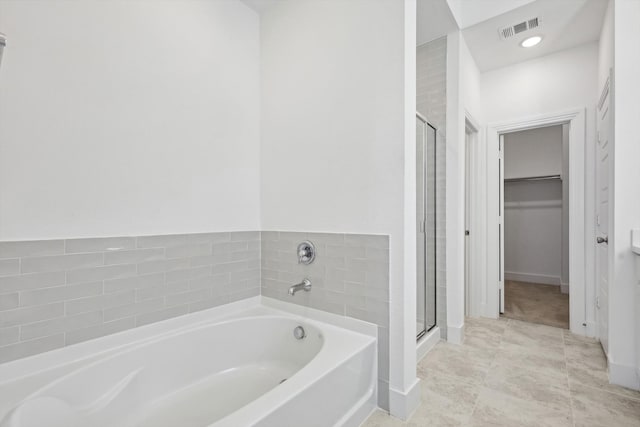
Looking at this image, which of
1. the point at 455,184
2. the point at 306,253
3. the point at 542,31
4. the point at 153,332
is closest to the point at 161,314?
the point at 153,332

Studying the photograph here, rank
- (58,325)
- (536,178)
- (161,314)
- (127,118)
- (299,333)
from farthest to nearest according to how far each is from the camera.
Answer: (536,178) → (299,333) → (161,314) → (127,118) → (58,325)

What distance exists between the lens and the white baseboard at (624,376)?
1.80 metres

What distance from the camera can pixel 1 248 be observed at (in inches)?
46.9

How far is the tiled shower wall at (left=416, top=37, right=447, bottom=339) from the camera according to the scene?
8.47ft

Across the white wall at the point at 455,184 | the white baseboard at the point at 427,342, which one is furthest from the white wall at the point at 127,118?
the white wall at the point at 455,184

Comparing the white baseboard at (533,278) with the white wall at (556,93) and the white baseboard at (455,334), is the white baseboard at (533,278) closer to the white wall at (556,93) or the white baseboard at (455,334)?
the white wall at (556,93)

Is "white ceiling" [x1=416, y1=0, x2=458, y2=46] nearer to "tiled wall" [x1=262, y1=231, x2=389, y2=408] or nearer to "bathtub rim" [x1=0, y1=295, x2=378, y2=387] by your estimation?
"tiled wall" [x1=262, y1=231, x2=389, y2=408]

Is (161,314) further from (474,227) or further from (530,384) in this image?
(474,227)

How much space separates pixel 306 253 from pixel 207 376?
2.99ft

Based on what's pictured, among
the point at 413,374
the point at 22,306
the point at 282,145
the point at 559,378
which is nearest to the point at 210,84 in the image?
the point at 282,145

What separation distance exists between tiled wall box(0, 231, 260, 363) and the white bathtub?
0.07m

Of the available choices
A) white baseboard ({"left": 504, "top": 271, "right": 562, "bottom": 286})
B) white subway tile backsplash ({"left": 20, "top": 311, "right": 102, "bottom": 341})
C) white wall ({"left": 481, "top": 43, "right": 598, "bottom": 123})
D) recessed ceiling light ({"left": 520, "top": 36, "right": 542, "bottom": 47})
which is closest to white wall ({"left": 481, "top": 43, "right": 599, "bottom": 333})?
white wall ({"left": 481, "top": 43, "right": 598, "bottom": 123})

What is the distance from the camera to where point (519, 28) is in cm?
251

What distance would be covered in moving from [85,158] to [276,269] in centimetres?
128
